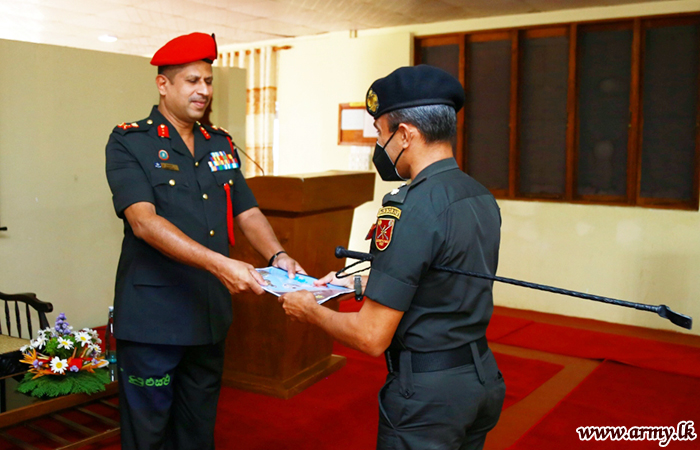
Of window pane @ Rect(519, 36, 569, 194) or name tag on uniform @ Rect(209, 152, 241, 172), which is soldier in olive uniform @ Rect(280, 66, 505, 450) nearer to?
name tag on uniform @ Rect(209, 152, 241, 172)

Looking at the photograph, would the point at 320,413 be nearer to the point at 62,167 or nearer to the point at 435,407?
the point at 435,407

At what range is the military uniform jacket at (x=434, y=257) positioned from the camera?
1.38 m

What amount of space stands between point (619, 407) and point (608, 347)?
125cm

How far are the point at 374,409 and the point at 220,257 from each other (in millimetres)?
1840

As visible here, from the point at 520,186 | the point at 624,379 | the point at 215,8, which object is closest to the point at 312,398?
the point at 624,379

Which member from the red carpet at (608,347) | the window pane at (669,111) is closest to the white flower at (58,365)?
the red carpet at (608,347)

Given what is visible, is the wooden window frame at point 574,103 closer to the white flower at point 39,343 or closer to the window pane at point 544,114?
the window pane at point 544,114

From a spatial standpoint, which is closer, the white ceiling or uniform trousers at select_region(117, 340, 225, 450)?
uniform trousers at select_region(117, 340, 225, 450)

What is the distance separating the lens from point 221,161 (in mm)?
2229

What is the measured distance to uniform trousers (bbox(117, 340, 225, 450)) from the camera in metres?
2.01

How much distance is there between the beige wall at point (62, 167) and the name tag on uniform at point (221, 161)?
9.20ft

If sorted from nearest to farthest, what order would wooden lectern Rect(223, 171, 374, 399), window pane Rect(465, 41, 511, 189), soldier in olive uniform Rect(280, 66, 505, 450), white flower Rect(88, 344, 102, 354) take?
soldier in olive uniform Rect(280, 66, 505, 450) → white flower Rect(88, 344, 102, 354) → wooden lectern Rect(223, 171, 374, 399) → window pane Rect(465, 41, 511, 189)

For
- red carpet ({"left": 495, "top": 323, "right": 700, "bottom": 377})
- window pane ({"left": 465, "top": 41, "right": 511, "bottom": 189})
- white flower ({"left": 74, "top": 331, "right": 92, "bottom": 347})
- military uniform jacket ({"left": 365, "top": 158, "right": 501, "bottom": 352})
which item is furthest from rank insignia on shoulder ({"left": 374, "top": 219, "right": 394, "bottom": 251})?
window pane ({"left": 465, "top": 41, "right": 511, "bottom": 189})

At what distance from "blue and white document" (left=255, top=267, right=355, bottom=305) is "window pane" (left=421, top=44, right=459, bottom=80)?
451cm
